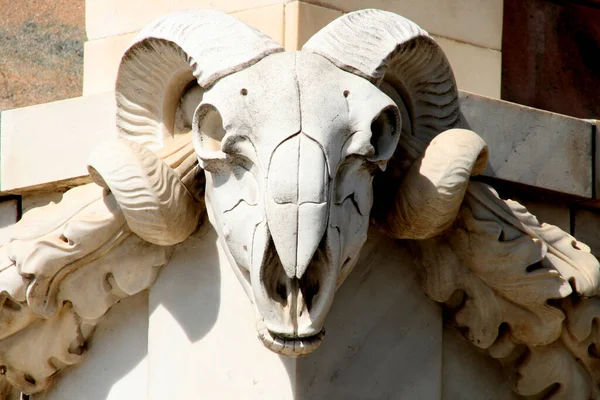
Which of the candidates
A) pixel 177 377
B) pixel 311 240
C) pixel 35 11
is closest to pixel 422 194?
pixel 311 240

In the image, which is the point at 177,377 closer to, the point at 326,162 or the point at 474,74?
the point at 326,162

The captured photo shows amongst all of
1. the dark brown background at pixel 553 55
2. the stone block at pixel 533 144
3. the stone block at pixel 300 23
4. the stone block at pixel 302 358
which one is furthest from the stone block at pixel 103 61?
the dark brown background at pixel 553 55

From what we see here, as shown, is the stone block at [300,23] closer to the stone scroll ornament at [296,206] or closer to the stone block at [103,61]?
the stone scroll ornament at [296,206]

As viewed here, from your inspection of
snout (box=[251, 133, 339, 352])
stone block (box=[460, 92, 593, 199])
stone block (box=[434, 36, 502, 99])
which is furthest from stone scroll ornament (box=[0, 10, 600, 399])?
stone block (box=[434, 36, 502, 99])

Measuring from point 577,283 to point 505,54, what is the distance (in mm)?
977

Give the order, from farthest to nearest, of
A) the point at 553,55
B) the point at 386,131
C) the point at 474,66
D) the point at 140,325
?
the point at 553,55 < the point at 474,66 < the point at 140,325 < the point at 386,131

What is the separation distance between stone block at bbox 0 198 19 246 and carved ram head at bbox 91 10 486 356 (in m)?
0.52

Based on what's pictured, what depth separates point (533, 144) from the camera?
17.2 feet

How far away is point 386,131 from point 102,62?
99 cm

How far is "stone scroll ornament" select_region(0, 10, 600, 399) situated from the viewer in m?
4.50

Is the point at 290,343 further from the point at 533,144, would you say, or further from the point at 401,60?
the point at 533,144

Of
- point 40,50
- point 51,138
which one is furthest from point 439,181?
point 40,50

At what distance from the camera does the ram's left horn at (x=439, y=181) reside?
15.6 ft

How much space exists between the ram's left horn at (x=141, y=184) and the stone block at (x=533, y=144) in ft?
2.66
